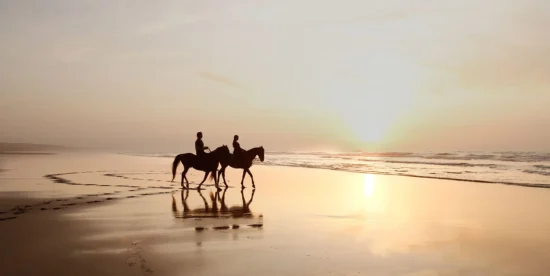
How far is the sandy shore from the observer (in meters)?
6.69

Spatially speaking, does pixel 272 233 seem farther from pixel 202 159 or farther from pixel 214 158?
pixel 202 159

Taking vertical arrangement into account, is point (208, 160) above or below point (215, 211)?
above

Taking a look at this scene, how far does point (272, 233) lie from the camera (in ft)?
30.2

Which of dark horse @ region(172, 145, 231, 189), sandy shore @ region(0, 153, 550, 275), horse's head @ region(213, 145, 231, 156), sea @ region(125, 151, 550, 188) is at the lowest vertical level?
sandy shore @ region(0, 153, 550, 275)

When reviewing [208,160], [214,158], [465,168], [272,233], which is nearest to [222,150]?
[214,158]

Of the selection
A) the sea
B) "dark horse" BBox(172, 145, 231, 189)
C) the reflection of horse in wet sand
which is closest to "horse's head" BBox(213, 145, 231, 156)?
"dark horse" BBox(172, 145, 231, 189)

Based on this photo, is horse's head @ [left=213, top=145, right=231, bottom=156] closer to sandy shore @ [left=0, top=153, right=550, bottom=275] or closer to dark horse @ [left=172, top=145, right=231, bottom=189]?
dark horse @ [left=172, top=145, right=231, bottom=189]

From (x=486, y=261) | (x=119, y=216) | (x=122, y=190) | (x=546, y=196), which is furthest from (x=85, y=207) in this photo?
(x=546, y=196)

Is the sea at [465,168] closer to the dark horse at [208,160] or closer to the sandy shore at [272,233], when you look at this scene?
the sandy shore at [272,233]

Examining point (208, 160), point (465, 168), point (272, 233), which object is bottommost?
point (272, 233)

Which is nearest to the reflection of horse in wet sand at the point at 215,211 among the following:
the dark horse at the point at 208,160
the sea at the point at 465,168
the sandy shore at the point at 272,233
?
the sandy shore at the point at 272,233

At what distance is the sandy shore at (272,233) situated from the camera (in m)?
6.69

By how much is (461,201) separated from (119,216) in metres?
10.5

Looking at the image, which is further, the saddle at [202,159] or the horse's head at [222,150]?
the saddle at [202,159]
